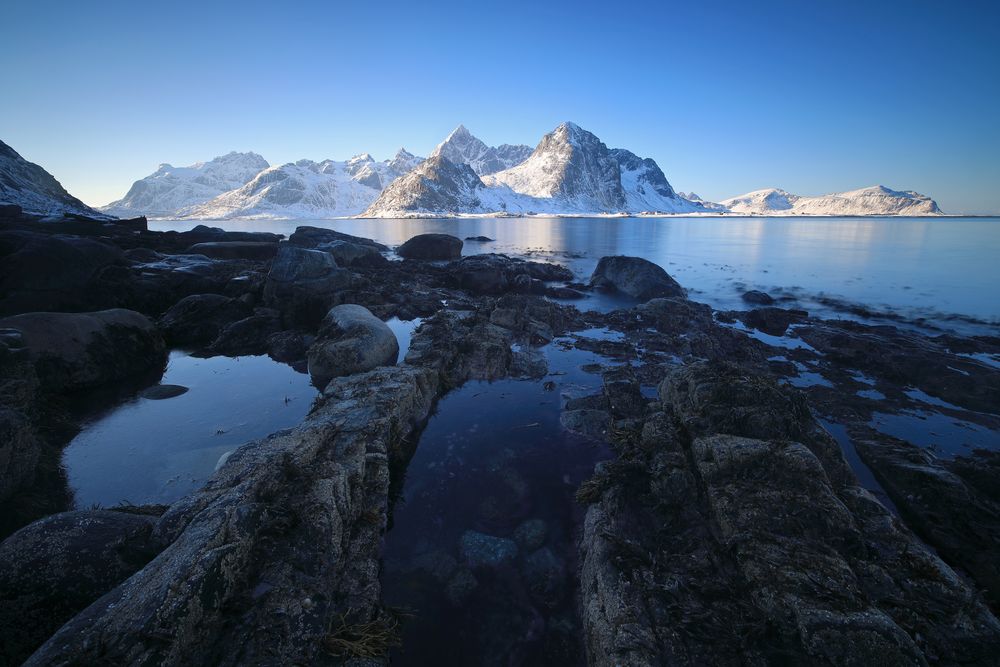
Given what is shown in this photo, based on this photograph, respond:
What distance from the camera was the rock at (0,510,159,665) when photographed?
429cm

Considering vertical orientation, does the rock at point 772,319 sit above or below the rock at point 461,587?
above

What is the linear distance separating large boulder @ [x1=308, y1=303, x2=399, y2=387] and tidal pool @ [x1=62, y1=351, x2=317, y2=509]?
0.84 m

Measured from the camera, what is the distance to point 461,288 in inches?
1195

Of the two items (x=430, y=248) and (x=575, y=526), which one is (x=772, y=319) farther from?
(x=430, y=248)

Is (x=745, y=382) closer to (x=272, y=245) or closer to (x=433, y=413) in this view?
(x=433, y=413)

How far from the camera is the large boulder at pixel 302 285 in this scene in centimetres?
1897

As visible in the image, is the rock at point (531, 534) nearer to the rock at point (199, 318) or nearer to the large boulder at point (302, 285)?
the large boulder at point (302, 285)

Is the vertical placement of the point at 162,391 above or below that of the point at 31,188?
below

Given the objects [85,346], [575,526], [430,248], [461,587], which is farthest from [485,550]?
[430,248]

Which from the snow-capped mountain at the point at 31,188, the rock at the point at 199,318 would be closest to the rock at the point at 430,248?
the rock at the point at 199,318

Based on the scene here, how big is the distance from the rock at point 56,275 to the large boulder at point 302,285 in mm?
6671

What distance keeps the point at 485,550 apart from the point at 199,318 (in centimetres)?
1748

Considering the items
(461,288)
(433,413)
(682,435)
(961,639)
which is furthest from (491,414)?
(461,288)

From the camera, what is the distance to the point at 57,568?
4664 millimetres
